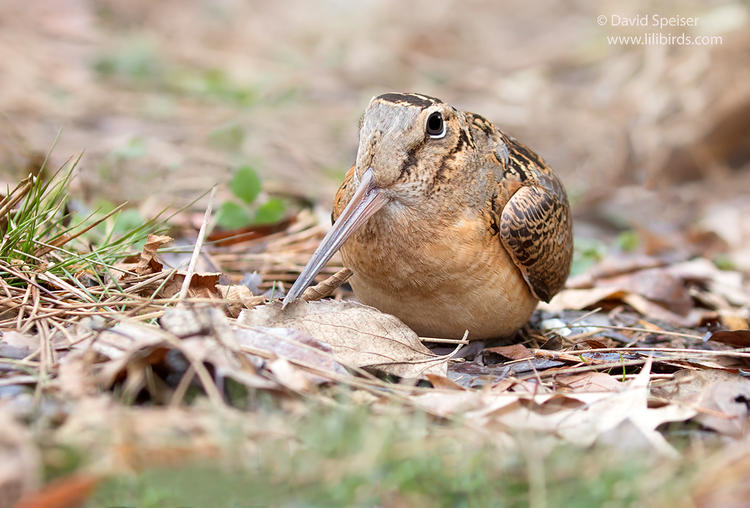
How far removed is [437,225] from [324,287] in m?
0.64

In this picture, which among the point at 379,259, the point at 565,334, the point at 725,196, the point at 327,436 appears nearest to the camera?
the point at 327,436

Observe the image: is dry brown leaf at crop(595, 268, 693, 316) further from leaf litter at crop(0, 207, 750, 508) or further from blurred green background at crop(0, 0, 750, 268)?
blurred green background at crop(0, 0, 750, 268)

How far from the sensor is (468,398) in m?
3.20

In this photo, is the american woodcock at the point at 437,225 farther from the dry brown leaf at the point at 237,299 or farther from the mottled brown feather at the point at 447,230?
the dry brown leaf at the point at 237,299

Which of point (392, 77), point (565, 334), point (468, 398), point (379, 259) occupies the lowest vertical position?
point (565, 334)

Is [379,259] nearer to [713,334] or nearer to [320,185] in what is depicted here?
[713,334]

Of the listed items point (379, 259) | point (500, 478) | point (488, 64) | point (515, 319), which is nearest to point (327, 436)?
point (500, 478)

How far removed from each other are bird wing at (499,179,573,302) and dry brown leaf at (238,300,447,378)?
2.71ft

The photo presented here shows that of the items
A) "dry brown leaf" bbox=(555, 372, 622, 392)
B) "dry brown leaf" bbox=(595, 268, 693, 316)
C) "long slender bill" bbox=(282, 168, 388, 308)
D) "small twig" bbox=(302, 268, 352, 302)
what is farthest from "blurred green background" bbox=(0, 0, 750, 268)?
"dry brown leaf" bbox=(555, 372, 622, 392)

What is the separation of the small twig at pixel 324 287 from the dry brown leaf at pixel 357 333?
0.57 ft

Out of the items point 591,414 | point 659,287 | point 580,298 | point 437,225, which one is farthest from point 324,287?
point 659,287

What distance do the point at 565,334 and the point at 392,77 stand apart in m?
7.75

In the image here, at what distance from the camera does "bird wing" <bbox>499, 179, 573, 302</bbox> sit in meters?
4.38

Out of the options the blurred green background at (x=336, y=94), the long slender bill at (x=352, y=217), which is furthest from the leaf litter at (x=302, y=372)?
the blurred green background at (x=336, y=94)
